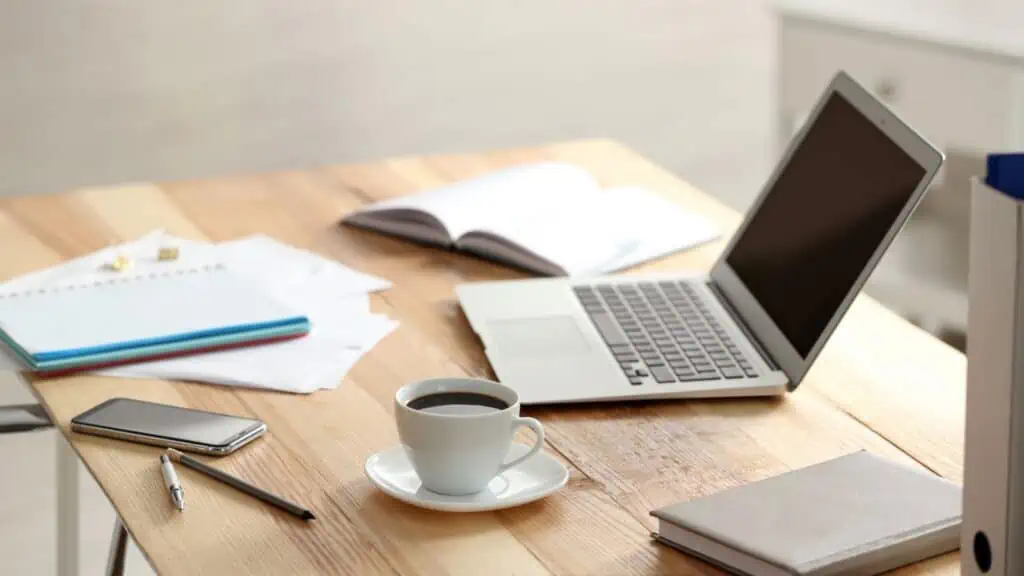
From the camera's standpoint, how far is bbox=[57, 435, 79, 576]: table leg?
176 cm

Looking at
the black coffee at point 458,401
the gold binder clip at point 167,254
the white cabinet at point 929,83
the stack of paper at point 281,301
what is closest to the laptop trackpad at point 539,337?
the stack of paper at point 281,301

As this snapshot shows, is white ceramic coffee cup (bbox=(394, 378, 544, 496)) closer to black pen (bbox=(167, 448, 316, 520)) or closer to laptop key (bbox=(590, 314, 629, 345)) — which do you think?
black pen (bbox=(167, 448, 316, 520))

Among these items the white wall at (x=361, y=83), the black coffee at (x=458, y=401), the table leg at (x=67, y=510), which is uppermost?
the black coffee at (x=458, y=401)

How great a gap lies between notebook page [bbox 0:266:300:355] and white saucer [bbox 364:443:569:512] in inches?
12.2

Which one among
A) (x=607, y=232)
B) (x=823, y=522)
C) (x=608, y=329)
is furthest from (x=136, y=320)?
(x=823, y=522)

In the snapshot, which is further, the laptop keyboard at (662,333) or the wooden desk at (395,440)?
the laptop keyboard at (662,333)

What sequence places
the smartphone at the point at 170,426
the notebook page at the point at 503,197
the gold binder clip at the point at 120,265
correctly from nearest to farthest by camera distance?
the smartphone at the point at 170,426, the gold binder clip at the point at 120,265, the notebook page at the point at 503,197

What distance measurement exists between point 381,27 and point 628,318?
171cm

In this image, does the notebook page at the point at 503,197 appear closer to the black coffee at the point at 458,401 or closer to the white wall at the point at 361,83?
the black coffee at the point at 458,401

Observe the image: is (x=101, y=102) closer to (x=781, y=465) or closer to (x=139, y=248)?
(x=139, y=248)

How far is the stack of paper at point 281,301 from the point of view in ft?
4.05

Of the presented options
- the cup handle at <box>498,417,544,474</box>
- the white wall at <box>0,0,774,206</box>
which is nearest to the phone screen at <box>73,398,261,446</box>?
the cup handle at <box>498,417,544,474</box>

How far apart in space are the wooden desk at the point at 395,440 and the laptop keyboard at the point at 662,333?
4cm

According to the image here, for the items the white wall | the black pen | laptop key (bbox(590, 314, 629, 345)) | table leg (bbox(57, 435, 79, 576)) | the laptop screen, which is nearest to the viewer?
the black pen
